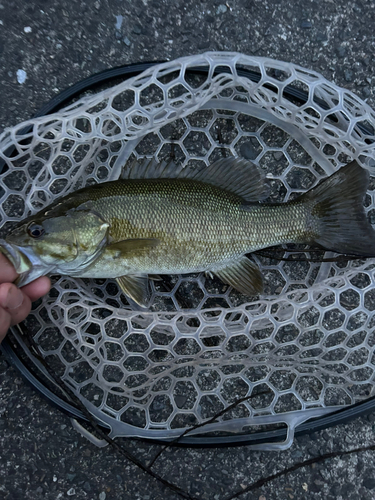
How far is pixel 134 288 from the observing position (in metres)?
2.20

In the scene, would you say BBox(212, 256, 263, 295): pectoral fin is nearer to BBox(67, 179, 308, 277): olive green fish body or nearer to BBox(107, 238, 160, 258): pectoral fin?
BBox(67, 179, 308, 277): olive green fish body

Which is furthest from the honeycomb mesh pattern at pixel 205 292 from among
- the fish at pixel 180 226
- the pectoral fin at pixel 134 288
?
the fish at pixel 180 226

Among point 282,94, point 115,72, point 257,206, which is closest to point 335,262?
point 257,206

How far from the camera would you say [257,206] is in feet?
7.21

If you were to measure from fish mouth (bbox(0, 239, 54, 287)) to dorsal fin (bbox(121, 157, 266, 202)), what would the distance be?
61 cm

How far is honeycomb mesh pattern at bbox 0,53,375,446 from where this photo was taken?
2.17 meters

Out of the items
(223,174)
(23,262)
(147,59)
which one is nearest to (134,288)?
(23,262)

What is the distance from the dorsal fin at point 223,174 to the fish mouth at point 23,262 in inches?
23.9

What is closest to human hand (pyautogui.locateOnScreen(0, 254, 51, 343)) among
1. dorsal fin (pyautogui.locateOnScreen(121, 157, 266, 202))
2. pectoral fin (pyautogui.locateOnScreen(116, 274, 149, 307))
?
pectoral fin (pyautogui.locateOnScreen(116, 274, 149, 307))

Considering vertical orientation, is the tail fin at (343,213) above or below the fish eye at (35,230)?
below

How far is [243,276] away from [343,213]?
0.61 m

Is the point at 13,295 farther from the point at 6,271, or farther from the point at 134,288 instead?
the point at 134,288

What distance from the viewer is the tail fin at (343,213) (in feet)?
7.06

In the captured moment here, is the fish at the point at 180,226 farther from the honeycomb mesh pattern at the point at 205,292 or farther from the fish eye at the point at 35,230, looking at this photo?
the honeycomb mesh pattern at the point at 205,292
